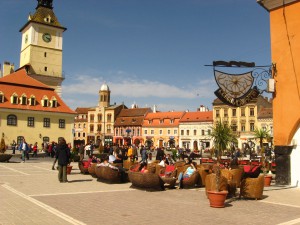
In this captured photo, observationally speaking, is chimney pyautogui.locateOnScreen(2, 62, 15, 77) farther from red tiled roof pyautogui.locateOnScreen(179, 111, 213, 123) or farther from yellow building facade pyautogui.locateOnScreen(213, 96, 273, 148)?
yellow building facade pyautogui.locateOnScreen(213, 96, 273, 148)

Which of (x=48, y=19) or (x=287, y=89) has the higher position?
(x=48, y=19)

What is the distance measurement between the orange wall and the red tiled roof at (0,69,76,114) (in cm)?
3830

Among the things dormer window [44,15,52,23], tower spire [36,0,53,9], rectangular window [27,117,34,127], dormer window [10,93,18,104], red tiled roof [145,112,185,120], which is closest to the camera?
dormer window [10,93,18,104]

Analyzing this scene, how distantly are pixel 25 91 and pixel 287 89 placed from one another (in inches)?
1605

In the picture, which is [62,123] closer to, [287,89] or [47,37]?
[47,37]

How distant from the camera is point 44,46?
189 feet

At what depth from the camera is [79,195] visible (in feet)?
33.2

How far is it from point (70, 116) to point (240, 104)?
128ft

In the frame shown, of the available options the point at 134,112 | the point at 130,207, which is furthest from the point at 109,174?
the point at 134,112

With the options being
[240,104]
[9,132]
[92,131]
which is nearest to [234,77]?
[240,104]

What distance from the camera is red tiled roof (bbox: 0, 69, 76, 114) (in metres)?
44.5

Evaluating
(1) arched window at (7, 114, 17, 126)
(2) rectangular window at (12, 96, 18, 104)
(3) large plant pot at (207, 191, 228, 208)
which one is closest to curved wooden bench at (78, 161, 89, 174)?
(3) large plant pot at (207, 191, 228, 208)

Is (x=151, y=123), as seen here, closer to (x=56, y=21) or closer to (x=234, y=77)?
(x=56, y=21)

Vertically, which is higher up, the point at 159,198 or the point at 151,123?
the point at 151,123
